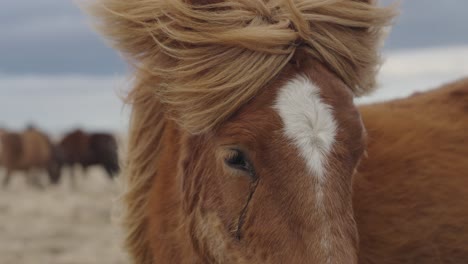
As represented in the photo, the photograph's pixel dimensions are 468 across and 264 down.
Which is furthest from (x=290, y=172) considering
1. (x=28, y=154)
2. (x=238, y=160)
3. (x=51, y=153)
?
(x=51, y=153)

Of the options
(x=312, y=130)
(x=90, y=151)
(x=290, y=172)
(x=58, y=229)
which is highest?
(x=312, y=130)

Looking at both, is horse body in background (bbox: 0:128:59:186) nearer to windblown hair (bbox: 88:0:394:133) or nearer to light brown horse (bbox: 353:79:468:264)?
light brown horse (bbox: 353:79:468:264)

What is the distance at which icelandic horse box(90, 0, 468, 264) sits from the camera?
2.40 meters

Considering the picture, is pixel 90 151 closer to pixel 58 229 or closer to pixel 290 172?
pixel 58 229

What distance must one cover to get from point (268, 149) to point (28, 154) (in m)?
24.8

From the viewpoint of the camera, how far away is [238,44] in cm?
262

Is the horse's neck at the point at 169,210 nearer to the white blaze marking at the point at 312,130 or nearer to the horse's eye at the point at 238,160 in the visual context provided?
the horse's eye at the point at 238,160

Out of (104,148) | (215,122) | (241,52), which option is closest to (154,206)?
(215,122)

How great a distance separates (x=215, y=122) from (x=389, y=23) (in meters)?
0.94

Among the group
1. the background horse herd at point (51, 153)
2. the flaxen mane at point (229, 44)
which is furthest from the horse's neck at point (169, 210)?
the background horse herd at point (51, 153)

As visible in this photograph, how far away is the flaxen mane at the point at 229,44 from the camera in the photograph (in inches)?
102

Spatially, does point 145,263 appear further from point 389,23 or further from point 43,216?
point 43,216

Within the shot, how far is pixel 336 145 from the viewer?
2.44 meters

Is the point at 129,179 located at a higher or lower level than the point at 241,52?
lower
